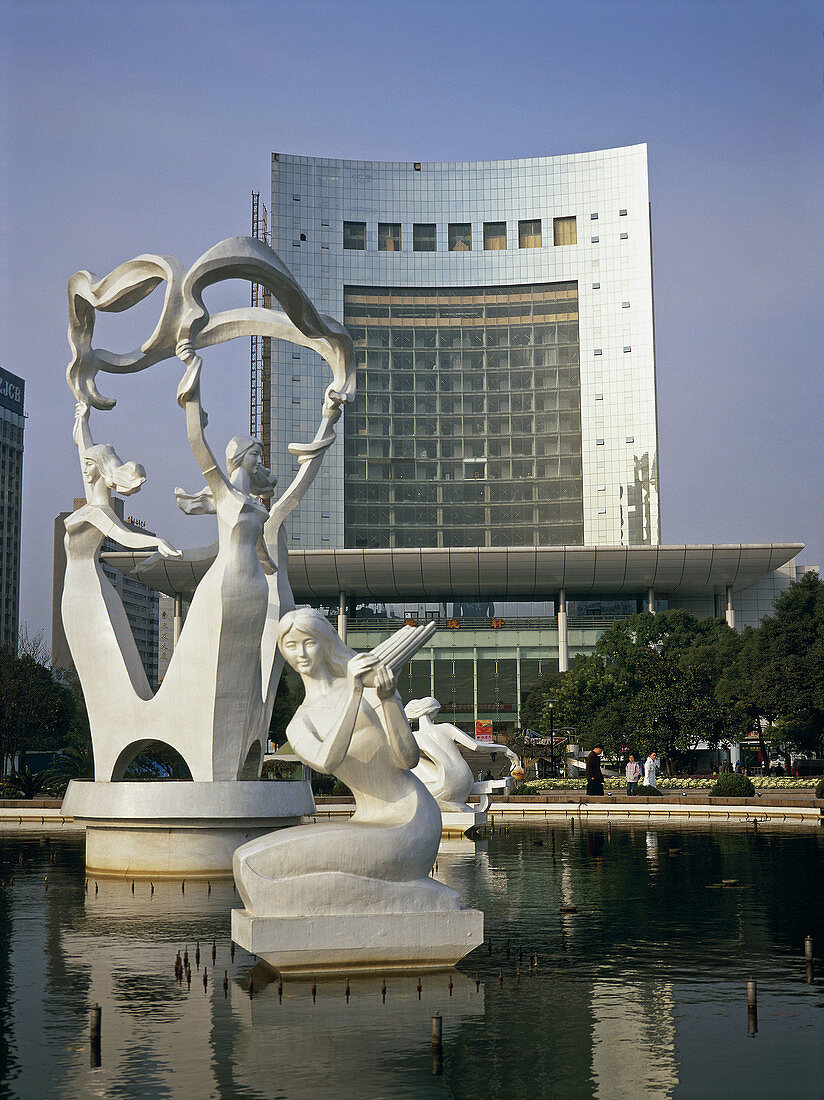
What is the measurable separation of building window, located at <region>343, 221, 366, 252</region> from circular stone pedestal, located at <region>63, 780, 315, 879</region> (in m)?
79.2

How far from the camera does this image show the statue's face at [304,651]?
9.16 meters

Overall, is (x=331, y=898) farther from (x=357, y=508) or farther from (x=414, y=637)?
(x=357, y=508)

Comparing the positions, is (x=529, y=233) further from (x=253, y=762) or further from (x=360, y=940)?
(x=360, y=940)

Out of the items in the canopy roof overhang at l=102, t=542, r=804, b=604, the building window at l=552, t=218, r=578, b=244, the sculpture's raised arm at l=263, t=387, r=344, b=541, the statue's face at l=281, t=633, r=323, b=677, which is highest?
the building window at l=552, t=218, r=578, b=244

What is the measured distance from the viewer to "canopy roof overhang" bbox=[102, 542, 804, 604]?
2746 inches

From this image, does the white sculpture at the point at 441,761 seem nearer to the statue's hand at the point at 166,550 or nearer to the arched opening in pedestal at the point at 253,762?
the arched opening in pedestal at the point at 253,762

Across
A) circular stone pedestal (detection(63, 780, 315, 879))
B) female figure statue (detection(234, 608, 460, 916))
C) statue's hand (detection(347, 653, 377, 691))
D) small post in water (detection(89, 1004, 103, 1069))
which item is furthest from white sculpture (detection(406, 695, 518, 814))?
small post in water (detection(89, 1004, 103, 1069))

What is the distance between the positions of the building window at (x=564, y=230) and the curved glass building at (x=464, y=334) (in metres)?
0.16

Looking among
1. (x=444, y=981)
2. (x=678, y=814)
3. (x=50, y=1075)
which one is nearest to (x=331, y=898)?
(x=444, y=981)

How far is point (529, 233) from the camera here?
90.8m

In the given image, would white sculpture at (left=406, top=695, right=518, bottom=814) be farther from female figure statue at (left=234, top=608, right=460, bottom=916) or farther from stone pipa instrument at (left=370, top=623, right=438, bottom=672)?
female figure statue at (left=234, top=608, right=460, bottom=916)

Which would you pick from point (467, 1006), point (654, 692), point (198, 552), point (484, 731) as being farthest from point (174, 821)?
point (484, 731)

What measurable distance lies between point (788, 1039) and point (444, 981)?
2.56 m

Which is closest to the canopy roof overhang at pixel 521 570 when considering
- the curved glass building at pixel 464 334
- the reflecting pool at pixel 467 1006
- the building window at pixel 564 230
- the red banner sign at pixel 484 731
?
the red banner sign at pixel 484 731
